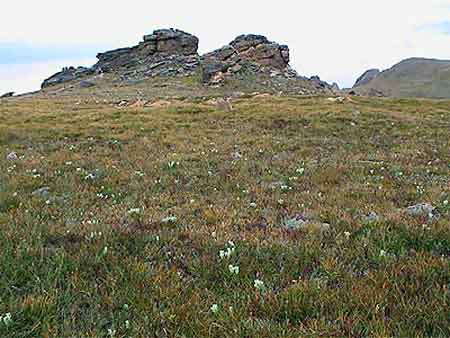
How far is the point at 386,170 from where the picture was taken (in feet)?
48.4

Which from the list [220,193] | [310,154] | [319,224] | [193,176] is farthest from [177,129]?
[319,224]

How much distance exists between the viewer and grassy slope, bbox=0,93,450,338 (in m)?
4.71

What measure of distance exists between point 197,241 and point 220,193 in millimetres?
4452

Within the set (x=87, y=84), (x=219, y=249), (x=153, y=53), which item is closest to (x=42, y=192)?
(x=219, y=249)

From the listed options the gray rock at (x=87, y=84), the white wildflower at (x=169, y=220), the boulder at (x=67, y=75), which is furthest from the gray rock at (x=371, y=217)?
the boulder at (x=67, y=75)

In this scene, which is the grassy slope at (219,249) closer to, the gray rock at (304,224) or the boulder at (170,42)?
the gray rock at (304,224)

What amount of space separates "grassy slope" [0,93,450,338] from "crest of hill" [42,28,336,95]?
64.2 metres

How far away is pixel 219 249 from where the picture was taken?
271 inches

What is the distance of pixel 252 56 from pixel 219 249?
9623 centimetres

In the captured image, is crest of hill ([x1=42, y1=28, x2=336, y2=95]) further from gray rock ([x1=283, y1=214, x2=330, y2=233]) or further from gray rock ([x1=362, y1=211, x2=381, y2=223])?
gray rock ([x1=283, y1=214, x2=330, y2=233])

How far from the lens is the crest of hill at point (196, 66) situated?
8338 centimetres

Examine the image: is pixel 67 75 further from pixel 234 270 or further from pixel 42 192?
pixel 234 270

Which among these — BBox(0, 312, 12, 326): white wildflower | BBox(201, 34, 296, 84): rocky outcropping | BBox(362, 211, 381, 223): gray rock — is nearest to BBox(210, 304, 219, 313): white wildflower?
BBox(0, 312, 12, 326): white wildflower

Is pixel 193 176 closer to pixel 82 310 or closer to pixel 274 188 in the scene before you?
pixel 274 188
